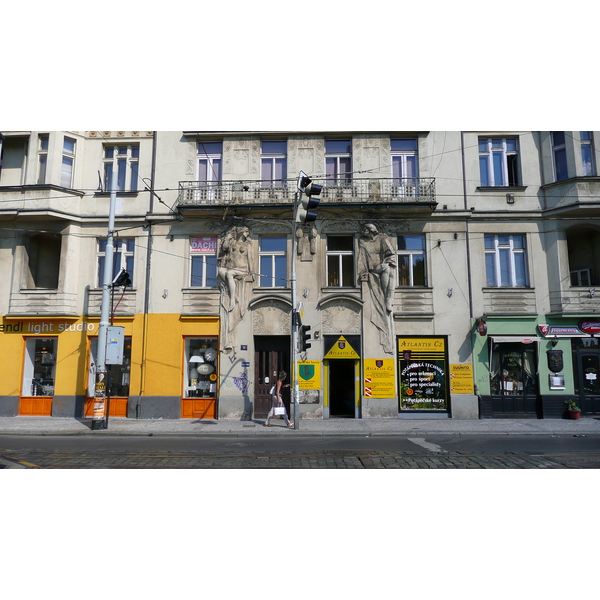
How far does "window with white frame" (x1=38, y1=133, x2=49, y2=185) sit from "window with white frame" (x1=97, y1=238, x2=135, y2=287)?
11.2ft

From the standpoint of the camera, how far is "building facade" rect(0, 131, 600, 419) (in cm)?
1738

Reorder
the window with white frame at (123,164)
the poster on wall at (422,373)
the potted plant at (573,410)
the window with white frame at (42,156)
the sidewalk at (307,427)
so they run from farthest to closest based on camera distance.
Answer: the window with white frame at (123,164) < the window with white frame at (42,156) < the poster on wall at (422,373) < the potted plant at (573,410) < the sidewalk at (307,427)

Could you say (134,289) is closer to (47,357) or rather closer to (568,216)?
(47,357)

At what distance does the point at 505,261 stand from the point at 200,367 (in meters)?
12.9

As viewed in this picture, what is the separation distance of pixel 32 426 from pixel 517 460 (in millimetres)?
14533

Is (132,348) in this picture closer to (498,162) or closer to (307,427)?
(307,427)

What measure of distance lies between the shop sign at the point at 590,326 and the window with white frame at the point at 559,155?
18.7ft

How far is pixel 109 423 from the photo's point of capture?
634 inches

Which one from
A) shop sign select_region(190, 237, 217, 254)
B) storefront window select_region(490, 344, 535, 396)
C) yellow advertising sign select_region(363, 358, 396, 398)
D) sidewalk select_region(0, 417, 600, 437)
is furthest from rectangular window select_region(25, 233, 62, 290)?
storefront window select_region(490, 344, 535, 396)

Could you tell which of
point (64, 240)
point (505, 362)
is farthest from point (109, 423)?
point (505, 362)

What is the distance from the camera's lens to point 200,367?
1789cm

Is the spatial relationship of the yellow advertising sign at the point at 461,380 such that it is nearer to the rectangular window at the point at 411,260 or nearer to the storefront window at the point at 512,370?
the storefront window at the point at 512,370

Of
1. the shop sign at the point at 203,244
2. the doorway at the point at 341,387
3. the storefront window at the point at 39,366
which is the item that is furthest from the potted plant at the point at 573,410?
the storefront window at the point at 39,366

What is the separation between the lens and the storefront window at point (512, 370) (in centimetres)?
1747
